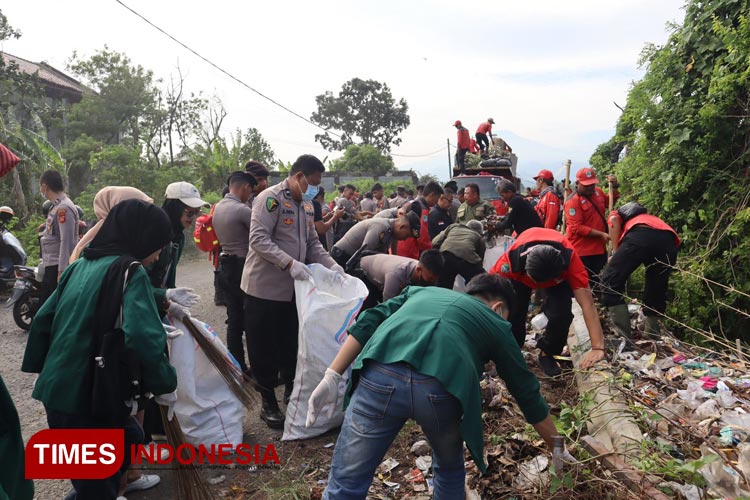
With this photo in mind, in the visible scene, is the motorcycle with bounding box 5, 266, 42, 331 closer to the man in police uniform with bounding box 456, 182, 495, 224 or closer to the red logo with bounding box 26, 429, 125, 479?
the red logo with bounding box 26, 429, 125, 479

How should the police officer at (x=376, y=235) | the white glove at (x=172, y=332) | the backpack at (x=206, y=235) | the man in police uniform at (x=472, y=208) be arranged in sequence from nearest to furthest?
the white glove at (x=172, y=332) → the police officer at (x=376, y=235) → the backpack at (x=206, y=235) → the man in police uniform at (x=472, y=208)

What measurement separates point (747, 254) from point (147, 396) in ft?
16.0

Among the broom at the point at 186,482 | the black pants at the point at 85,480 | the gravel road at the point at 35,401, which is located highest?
the black pants at the point at 85,480

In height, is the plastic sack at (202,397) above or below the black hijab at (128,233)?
below

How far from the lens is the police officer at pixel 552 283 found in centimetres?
341

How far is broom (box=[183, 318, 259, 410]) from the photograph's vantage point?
10.1ft

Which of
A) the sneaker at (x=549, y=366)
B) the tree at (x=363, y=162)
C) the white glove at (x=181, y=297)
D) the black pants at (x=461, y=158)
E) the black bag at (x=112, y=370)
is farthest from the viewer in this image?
the tree at (x=363, y=162)

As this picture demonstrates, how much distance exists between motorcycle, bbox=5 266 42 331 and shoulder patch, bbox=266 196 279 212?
4.15m

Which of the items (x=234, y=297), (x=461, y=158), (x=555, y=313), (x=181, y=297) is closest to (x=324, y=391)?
(x=181, y=297)

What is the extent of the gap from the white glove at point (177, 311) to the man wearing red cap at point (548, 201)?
16.0 feet

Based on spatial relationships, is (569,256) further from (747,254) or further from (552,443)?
(747,254)

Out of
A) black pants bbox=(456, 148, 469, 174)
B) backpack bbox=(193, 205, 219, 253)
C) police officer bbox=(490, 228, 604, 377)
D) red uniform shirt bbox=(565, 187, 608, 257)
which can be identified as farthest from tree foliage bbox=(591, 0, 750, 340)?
black pants bbox=(456, 148, 469, 174)

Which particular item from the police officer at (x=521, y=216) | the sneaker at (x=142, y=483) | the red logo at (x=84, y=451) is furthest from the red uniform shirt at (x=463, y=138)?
the red logo at (x=84, y=451)

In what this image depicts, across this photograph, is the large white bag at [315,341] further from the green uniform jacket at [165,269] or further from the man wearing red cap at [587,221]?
the man wearing red cap at [587,221]
